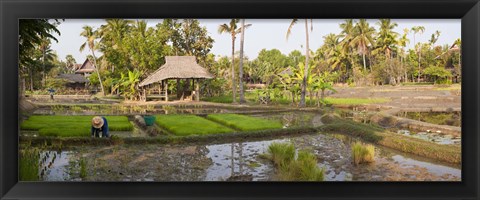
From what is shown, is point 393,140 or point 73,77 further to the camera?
point 393,140

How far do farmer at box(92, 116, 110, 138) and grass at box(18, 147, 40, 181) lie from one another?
1.92 feet

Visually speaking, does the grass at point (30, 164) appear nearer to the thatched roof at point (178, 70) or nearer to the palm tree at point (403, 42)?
the thatched roof at point (178, 70)

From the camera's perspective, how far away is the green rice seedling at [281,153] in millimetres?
3780

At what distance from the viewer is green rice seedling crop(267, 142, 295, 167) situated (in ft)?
12.4

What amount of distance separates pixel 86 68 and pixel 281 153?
88.8 inches

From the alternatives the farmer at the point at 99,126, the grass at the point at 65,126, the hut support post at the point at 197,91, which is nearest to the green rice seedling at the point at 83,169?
the farmer at the point at 99,126

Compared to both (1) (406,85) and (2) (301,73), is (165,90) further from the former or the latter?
(1) (406,85)

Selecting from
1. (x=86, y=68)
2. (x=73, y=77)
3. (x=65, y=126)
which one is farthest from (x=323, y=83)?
(x=65, y=126)

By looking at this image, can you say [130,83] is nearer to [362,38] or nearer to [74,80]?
[74,80]

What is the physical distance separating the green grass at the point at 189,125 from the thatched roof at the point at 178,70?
19.5 inches

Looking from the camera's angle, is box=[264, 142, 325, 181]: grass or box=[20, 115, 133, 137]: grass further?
box=[20, 115, 133, 137]: grass

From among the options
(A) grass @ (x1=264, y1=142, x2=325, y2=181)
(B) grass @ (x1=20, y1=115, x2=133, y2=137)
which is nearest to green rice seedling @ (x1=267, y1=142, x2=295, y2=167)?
(A) grass @ (x1=264, y1=142, x2=325, y2=181)

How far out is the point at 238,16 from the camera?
2.37 meters

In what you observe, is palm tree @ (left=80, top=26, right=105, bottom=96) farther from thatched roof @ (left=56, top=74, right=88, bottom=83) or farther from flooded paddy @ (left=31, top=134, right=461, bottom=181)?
flooded paddy @ (left=31, top=134, right=461, bottom=181)
